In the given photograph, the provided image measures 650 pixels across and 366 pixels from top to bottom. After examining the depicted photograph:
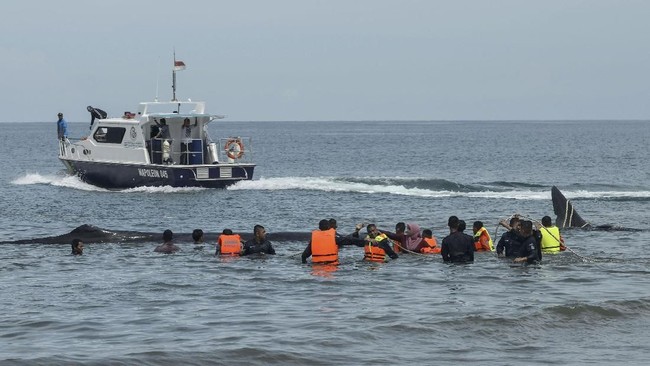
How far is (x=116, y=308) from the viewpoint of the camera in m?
18.9

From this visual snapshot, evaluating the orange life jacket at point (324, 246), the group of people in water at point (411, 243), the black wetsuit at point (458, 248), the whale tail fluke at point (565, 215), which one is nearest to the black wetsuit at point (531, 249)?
the group of people in water at point (411, 243)

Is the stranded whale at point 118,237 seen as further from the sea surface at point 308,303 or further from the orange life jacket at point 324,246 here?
the orange life jacket at point 324,246

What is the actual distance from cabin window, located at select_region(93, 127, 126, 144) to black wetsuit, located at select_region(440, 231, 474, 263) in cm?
2369

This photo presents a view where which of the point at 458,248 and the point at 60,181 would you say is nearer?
the point at 458,248

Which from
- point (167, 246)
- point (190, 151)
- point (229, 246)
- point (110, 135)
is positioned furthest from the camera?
point (110, 135)

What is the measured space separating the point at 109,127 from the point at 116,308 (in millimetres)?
26469

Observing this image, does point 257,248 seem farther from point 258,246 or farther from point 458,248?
point 458,248

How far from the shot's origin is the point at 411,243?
80.9 ft

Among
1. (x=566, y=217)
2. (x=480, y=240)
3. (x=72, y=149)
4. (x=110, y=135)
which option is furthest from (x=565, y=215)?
(x=72, y=149)

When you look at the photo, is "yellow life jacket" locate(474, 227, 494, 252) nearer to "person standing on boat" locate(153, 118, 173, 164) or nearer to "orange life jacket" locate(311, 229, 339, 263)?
"orange life jacket" locate(311, 229, 339, 263)

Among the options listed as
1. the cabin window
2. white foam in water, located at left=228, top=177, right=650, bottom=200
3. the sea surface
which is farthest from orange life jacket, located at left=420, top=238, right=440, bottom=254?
the cabin window

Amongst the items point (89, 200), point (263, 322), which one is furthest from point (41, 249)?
point (89, 200)

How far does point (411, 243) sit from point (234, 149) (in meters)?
20.6

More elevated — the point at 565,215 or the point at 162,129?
the point at 162,129
